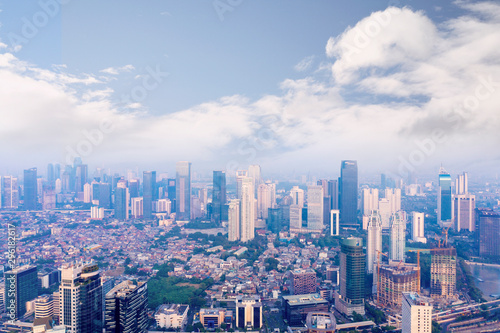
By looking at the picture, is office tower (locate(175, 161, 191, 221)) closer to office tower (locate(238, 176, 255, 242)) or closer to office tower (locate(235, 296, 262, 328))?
office tower (locate(238, 176, 255, 242))

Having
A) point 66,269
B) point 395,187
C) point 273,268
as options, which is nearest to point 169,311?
point 66,269

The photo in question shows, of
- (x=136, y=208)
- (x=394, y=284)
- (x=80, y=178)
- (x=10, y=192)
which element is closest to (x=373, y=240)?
Result: (x=394, y=284)

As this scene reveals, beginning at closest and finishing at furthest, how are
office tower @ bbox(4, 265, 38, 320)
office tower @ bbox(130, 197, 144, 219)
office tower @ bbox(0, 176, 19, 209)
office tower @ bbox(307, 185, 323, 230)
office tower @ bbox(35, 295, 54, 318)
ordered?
office tower @ bbox(35, 295, 54, 318) < office tower @ bbox(4, 265, 38, 320) < office tower @ bbox(0, 176, 19, 209) < office tower @ bbox(307, 185, 323, 230) < office tower @ bbox(130, 197, 144, 219)

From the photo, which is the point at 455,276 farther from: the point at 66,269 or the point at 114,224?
the point at 114,224

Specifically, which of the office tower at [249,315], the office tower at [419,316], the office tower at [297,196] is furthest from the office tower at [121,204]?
the office tower at [419,316]

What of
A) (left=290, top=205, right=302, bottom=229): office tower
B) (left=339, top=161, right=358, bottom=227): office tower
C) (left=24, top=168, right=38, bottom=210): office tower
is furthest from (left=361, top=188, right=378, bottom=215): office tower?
(left=24, top=168, right=38, bottom=210): office tower

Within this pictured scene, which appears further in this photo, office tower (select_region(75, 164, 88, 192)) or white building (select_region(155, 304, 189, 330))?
office tower (select_region(75, 164, 88, 192))

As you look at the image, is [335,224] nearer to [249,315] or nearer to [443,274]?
[443,274]
